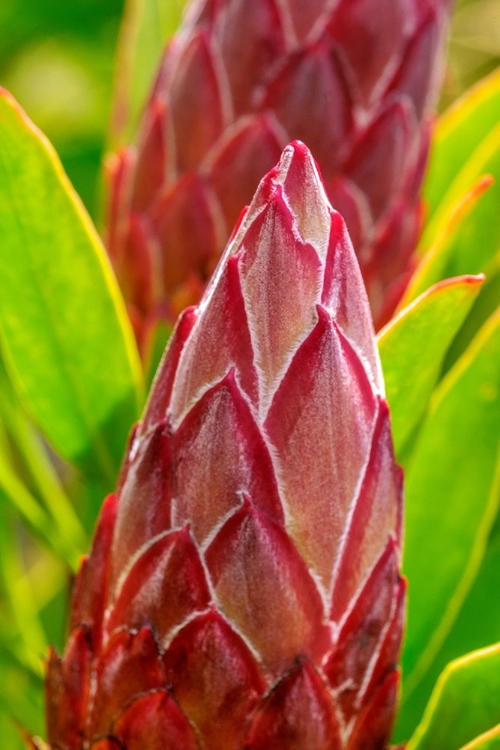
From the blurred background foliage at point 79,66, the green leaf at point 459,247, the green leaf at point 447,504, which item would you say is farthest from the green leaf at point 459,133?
the blurred background foliage at point 79,66

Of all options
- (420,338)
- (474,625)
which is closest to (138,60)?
(420,338)

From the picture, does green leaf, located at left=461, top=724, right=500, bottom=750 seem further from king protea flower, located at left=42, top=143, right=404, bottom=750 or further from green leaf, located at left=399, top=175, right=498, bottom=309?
green leaf, located at left=399, top=175, right=498, bottom=309

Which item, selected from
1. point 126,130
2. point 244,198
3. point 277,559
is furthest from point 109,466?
point 126,130

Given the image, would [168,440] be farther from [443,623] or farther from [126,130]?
[126,130]

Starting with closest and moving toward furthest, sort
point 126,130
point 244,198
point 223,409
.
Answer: point 223,409 → point 244,198 → point 126,130

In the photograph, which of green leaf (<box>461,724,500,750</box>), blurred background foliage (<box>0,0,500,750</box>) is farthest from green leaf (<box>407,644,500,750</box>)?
blurred background foliage (<box>0,0,500,750</box>)

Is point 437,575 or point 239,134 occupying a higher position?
point 239,134
